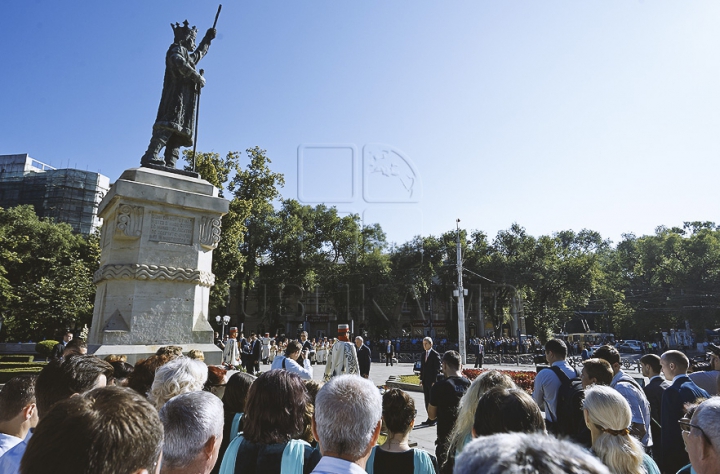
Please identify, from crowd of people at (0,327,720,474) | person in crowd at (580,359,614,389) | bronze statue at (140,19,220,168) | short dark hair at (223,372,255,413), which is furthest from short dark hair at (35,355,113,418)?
bronze statue at (140,19,220,168)

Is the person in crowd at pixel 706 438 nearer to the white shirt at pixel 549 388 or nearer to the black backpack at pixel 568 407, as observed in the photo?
the black backpack at pixel 568 407

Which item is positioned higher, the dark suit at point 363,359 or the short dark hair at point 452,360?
the short dark hair at point 452,360

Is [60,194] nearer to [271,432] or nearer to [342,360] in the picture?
[342,360]

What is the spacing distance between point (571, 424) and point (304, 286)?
43.0 meters

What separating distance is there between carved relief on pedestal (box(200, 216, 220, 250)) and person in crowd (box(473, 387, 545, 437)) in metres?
6.63

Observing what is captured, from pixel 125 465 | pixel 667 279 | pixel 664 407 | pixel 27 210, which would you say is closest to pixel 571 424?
pixel 664 407

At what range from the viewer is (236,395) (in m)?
3.63

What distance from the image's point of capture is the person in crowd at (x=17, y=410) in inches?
114

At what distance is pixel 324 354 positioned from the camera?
29547 mm

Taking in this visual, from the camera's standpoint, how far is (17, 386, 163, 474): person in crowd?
4.12 feet

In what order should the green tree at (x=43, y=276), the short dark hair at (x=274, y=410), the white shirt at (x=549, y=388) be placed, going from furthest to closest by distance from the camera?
1. the green tree at (x=43, y=276)
2. the white shirt at (x=549, y=388)
3. the short dark hair at (x=274, y=410)

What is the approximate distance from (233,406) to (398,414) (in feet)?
4.52

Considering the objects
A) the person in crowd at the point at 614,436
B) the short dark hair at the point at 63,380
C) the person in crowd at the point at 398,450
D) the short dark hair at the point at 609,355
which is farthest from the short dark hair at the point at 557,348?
the short dark hair at the point at 63,380

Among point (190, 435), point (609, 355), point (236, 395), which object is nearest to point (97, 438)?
point (190, 435)
